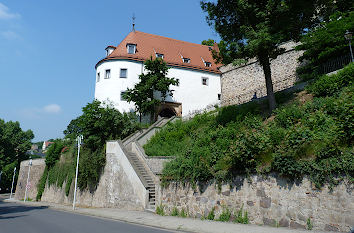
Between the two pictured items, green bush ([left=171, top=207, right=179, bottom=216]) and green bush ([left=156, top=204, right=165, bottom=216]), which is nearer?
green bush ([left=171, top=207, right=179, bottom=216])

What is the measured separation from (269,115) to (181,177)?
Result: 704cm

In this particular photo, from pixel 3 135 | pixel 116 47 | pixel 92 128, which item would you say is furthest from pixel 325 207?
pixel 3 135

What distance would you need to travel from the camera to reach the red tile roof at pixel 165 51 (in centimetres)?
3509

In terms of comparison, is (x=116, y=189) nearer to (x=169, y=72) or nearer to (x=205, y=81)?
(x=169, y=72)

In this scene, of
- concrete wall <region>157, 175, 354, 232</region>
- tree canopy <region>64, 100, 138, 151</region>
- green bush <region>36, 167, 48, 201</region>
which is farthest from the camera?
green bush <region>36, 167, 48, 201</region>

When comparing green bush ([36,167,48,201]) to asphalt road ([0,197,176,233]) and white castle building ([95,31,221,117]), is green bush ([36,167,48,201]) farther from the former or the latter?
asphalt road ([0,197,176,233])

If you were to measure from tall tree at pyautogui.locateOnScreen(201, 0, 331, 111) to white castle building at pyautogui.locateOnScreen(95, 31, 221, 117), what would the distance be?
1732 cm

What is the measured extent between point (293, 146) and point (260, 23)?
8378mm

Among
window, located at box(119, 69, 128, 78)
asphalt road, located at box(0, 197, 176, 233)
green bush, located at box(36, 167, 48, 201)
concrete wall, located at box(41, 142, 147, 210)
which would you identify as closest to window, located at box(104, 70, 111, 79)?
window, located at box(119, 69, 128, 78)

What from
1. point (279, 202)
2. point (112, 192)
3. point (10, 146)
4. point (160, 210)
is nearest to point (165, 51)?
point (112, 192)

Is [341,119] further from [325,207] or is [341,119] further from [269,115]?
[269,115]

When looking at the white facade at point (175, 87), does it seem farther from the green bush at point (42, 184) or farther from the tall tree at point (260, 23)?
the tall tree at point (260, 23)

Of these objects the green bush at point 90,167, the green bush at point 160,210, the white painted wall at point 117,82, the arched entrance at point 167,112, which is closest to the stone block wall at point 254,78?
the arched entrance at point 167,112

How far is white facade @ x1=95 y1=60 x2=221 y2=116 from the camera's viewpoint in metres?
33.2
